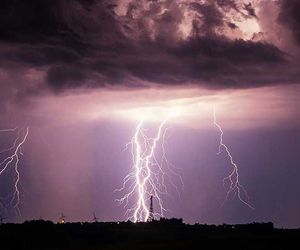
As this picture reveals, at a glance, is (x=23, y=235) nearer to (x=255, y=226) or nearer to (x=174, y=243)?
(x=174, y=243)

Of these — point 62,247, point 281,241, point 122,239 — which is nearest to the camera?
point 281,241

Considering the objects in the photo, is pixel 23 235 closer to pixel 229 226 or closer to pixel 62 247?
pixel 62 247

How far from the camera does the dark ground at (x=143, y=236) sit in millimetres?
66688

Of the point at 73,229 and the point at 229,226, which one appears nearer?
the point at 73,229

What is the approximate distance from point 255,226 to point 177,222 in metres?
10.6

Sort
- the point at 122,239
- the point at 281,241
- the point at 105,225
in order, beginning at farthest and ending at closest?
the point at 105,225, the point at 122,239, the point at 281,241

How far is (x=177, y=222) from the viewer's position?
91.0 metres

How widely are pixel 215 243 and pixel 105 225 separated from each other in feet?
77.4

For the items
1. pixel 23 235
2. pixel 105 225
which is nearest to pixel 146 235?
pixel 105 225

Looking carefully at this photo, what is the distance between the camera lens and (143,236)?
7888 cm

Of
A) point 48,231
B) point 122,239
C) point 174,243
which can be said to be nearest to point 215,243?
point 174,243

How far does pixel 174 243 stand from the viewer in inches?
2724

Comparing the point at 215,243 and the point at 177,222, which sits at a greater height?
the point at 177,222

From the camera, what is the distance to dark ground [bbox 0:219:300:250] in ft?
219
